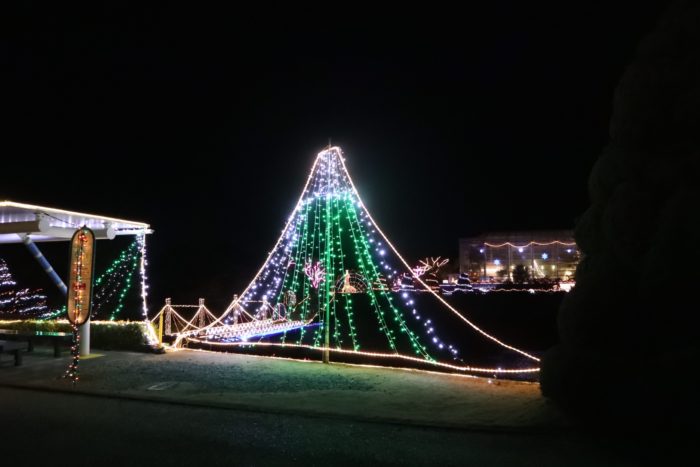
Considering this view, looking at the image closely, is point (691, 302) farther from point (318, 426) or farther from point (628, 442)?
point (318, 426)

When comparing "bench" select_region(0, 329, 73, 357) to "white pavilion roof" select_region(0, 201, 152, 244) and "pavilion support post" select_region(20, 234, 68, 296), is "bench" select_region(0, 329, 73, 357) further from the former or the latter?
"white pavilion roof" select_region(0, 201, 152, 244)

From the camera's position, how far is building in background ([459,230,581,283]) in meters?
53.0

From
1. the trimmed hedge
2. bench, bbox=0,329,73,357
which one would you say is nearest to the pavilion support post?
bench, bbox=0,329,73,357

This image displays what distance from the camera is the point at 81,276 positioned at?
7.88m

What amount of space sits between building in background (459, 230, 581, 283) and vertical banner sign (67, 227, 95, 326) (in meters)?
48.0

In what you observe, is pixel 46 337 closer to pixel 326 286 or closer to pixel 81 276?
pixel 81 276

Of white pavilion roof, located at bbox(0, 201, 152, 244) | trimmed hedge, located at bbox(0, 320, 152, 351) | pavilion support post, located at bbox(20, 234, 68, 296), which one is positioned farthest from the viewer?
trimmed hedge, located at bbox(0, 320, 152, 351)

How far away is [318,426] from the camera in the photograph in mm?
5258

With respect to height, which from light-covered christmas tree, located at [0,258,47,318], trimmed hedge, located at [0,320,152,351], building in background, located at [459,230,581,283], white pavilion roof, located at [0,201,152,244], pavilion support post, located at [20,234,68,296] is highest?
building in background, located at [459,230,581,283]

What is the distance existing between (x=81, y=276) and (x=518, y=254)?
5249cm

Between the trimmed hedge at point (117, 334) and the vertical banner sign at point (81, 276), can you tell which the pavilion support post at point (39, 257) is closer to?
the trimmed hedge at point (117, 334)

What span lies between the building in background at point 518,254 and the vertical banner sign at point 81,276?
48.0 metres

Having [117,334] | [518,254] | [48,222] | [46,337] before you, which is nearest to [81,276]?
[48,222]

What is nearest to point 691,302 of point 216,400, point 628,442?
point 628,442
